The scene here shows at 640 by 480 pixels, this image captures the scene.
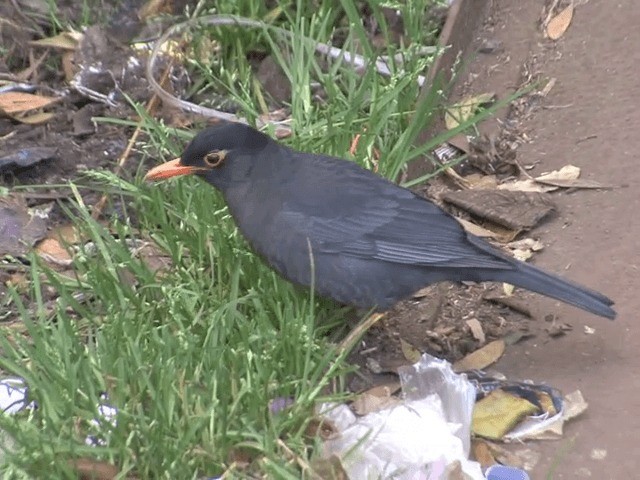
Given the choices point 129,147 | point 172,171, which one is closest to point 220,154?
point 172,171

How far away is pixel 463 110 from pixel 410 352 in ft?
5.00

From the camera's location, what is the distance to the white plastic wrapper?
3299mm

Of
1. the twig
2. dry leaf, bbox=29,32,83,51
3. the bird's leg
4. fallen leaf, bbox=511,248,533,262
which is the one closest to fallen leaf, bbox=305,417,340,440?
the bird's leg

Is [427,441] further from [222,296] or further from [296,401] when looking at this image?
[222,296]

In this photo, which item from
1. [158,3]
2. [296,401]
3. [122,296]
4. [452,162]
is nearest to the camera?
[296,401]

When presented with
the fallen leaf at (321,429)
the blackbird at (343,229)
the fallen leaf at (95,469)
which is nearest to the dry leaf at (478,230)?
the blackbird at (343,229)

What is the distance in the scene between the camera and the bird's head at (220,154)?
3965mm

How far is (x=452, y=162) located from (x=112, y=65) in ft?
5.90

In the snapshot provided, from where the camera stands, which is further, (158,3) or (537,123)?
(158,3)

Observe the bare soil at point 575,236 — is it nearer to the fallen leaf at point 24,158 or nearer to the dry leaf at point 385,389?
the dry leaf at point 385,389

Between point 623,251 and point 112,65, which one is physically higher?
point 623,251

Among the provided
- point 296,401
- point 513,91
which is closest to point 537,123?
point 513,91

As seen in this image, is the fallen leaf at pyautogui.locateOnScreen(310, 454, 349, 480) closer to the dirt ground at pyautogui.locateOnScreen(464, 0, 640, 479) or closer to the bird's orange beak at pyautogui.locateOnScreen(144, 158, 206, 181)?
the dirt ground at pyautogui.locateOnScreen(464, 0, 640, 479)

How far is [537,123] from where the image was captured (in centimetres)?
519
